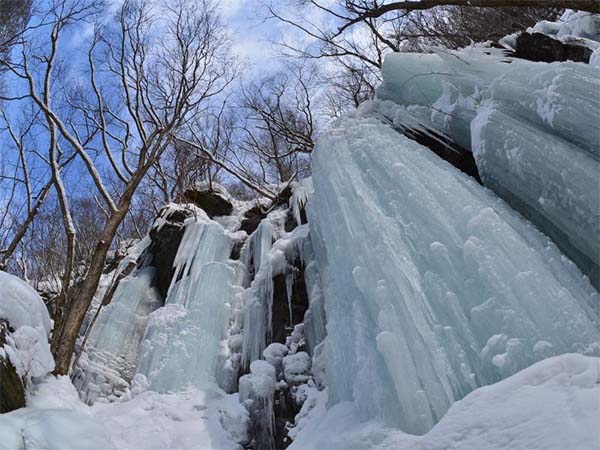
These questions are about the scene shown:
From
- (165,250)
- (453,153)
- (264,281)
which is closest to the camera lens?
(453,153)

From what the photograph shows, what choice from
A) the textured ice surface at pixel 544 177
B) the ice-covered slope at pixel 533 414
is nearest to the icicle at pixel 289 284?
the textured ice surface at pixel 544 177

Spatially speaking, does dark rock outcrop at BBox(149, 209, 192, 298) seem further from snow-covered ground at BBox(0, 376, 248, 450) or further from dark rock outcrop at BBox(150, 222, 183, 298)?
snow-covered ground at BBox(0, 376, 248, 450)

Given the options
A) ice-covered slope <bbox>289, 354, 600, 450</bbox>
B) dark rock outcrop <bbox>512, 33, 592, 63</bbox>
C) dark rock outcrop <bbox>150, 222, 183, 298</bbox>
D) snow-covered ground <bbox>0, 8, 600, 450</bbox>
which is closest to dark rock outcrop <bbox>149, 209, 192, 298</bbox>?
dark rock outcrop <bbox>150, 222, 183, 298</bbox>

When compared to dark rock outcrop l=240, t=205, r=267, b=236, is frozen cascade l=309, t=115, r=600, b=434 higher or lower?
lower

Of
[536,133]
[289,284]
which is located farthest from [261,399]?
[536,133]

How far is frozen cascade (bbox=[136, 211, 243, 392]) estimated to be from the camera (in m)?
4.66

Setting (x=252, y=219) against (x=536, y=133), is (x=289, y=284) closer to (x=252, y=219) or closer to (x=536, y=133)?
(x=252, y=219)

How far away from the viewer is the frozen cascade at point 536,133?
2.71 metres

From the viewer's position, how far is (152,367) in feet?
15.5

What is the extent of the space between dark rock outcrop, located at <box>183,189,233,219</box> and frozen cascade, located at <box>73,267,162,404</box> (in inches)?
60.1

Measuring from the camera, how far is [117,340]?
5617 millimetres

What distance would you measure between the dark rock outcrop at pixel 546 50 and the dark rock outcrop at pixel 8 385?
5.08 m

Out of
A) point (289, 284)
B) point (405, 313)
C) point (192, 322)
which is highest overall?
point (405, 313)

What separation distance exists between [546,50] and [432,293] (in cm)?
360
